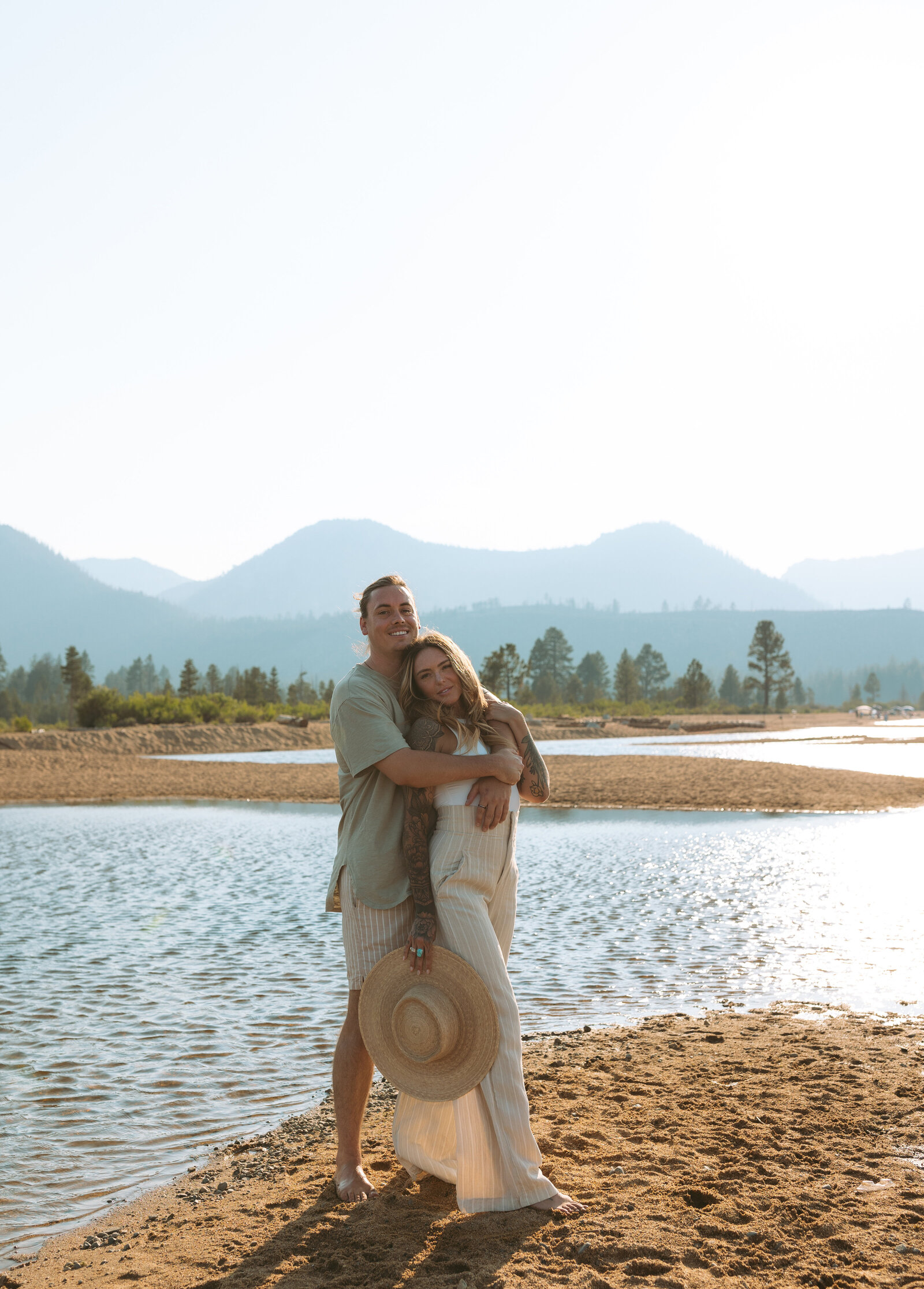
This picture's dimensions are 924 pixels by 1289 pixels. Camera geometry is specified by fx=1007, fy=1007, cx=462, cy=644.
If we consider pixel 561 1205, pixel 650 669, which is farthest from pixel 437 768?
pixel 650 669

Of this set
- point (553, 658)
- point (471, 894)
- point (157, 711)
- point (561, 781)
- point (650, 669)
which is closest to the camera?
point (471, 894)

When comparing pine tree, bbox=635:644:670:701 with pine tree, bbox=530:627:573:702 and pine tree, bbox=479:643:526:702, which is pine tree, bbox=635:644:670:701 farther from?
pine tree, bbox=479:643:526:702

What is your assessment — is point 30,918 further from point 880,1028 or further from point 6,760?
point 6,760

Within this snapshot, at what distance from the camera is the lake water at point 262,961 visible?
4727 mm

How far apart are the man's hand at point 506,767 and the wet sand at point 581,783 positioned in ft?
54.4

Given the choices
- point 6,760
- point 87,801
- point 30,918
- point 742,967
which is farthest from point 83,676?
point 742,967

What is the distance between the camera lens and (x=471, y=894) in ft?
11.8

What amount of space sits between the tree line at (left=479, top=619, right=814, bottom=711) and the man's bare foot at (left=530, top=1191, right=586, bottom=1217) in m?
72.9

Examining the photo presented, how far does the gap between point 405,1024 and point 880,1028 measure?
352 centimetres

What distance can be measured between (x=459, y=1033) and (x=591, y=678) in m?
114

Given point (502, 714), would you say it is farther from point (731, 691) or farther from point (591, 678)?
point (731, 691)

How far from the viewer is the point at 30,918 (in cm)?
960

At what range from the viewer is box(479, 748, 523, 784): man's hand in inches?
140

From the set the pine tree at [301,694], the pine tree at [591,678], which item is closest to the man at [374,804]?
the pine tree at [301,694]
